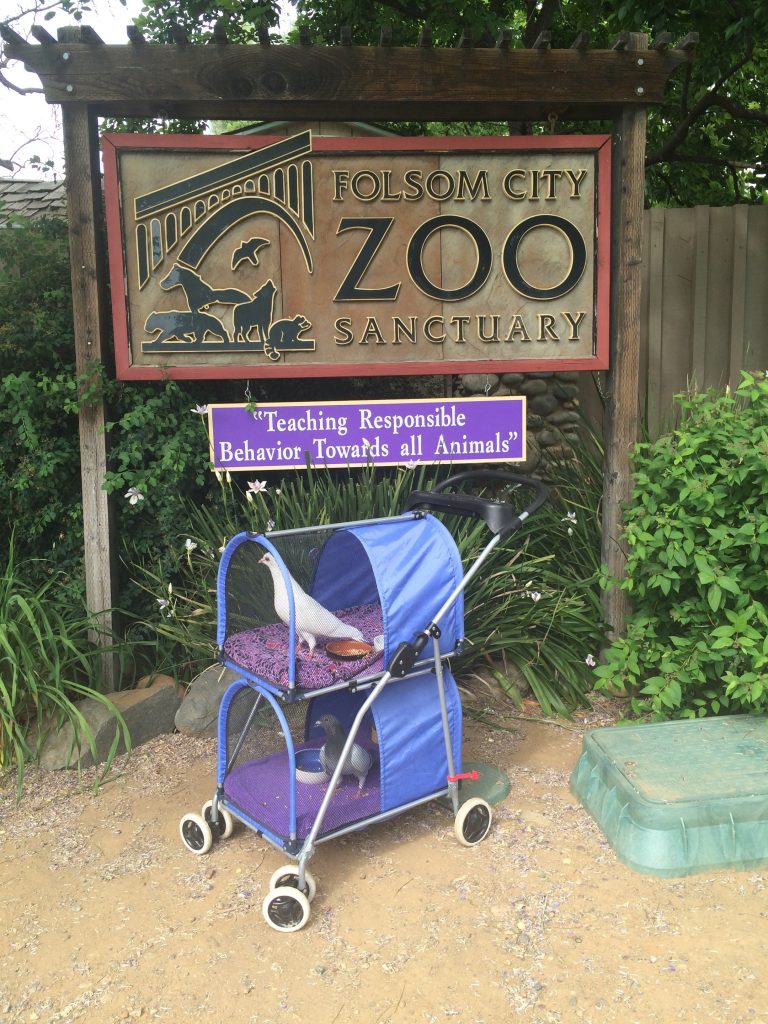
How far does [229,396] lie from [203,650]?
5.12 feet

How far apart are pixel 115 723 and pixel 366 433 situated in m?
1.87

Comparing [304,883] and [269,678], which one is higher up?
[269,678]

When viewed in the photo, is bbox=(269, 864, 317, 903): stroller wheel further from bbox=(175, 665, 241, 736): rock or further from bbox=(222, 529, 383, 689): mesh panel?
bbox=(175, 665, 241, 736): rock

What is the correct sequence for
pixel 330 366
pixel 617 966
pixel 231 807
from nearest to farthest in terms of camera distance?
1. pixel 617 966
2. pixel 231 807
3. pixel 330 366

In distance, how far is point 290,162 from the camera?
4.23 meters

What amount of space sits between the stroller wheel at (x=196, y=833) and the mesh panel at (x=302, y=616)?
0.66 metres

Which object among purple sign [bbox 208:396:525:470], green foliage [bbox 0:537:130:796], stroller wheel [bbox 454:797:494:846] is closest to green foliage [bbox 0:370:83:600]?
green foliage [bbox 0:537:130:796]

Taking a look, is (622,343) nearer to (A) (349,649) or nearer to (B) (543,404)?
(B) (543,404)

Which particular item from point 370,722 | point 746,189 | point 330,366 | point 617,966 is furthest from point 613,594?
point 746,189

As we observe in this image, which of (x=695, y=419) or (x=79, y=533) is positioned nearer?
(x=695, y=419)

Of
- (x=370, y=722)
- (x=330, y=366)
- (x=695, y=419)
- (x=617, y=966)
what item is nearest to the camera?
(x=617, y=966)

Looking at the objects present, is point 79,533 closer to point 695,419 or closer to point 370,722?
point 370,722

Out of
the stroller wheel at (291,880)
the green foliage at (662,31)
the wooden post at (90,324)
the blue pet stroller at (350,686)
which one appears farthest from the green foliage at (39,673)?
the green foliage at (662,31)

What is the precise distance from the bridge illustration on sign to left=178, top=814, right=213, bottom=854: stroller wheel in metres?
2.26
